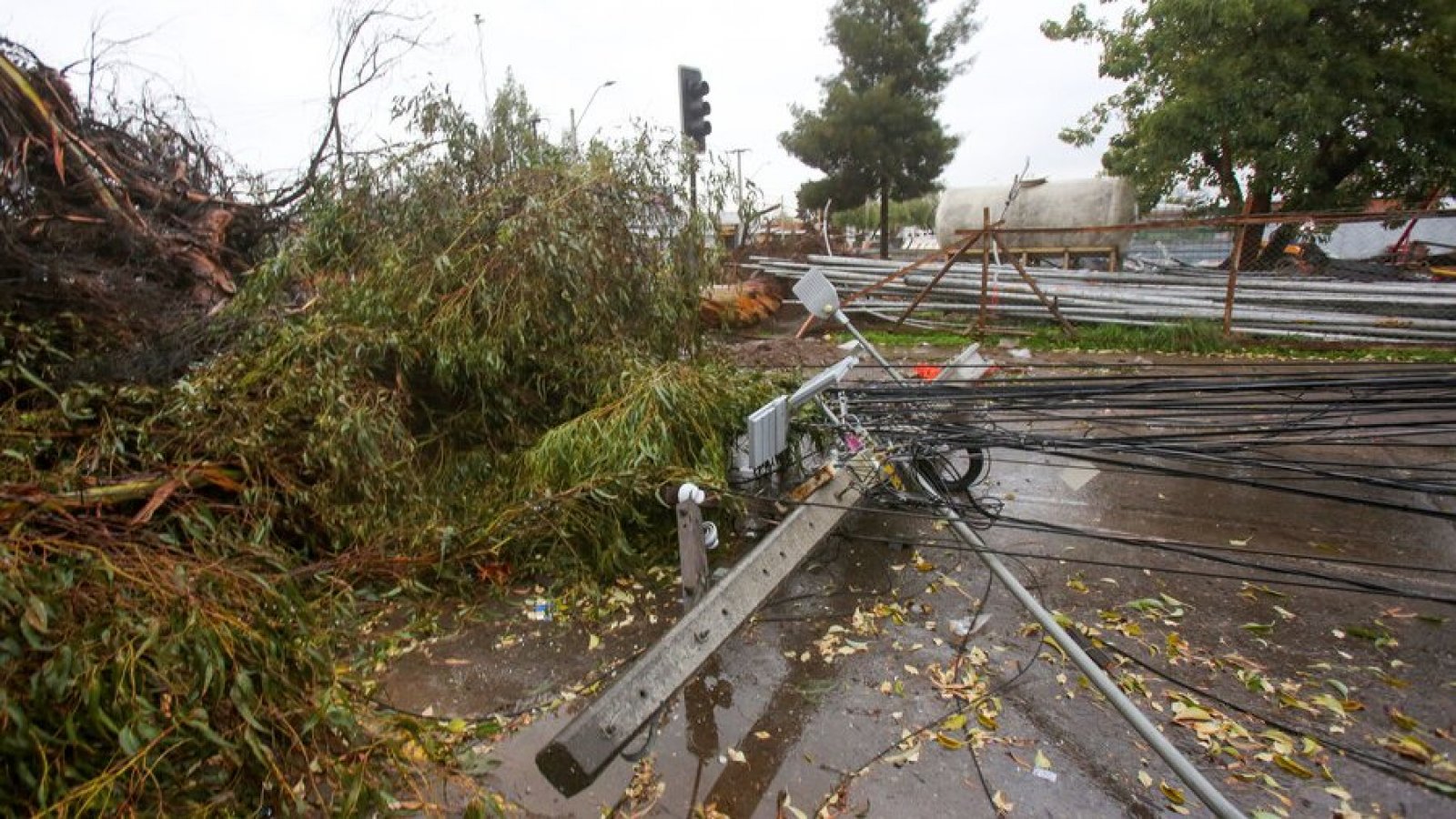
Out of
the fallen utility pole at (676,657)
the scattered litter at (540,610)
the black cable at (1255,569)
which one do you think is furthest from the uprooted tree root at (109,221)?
the black cable at (1255,569)

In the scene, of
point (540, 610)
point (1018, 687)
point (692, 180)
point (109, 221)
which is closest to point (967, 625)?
point (1018, 687)

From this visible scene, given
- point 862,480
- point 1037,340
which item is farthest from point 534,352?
point 1037,340

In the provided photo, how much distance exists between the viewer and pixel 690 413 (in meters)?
3.77

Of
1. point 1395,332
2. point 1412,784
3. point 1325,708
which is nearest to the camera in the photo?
point 1412,784

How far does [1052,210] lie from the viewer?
13125mm

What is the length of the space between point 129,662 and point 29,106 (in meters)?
5.05

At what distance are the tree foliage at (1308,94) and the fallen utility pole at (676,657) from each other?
385 inches

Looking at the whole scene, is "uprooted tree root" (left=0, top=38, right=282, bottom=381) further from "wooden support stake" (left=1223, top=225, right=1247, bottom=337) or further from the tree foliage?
the tree foliage

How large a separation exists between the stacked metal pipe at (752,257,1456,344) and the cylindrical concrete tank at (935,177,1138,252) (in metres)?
1.20

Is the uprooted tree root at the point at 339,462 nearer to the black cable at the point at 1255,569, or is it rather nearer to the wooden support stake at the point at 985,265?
the black cable at the point at 1255,569

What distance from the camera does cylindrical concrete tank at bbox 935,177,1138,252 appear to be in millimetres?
12445

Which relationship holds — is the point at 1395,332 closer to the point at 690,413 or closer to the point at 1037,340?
the point at 1037,340

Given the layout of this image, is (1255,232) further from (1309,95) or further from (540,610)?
(540,610)

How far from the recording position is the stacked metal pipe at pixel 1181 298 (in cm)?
796
